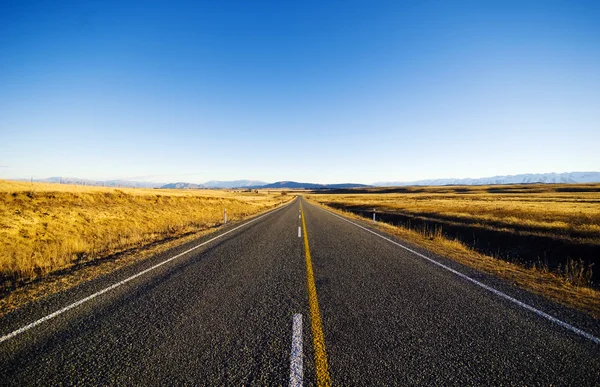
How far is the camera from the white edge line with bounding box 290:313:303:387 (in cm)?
274

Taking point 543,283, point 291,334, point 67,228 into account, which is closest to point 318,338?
point 291,334

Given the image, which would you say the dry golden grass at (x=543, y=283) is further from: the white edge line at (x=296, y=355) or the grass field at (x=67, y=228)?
the grass field at (x=67, y=228)

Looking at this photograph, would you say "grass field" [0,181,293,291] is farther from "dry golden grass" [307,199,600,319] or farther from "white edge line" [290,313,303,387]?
"dry golden grass" [307,199,600,319]

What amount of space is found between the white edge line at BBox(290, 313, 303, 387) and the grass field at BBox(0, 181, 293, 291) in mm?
6710

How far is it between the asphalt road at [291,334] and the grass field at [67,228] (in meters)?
3.33

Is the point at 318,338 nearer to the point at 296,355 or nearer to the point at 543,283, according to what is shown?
the point at 296,355

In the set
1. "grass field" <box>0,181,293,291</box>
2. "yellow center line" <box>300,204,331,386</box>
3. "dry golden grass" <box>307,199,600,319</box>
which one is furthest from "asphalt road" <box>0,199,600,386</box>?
"grass field" <box>0,181,293,291</box>

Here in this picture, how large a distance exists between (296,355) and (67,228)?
616 inches

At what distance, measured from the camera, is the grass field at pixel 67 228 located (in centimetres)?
784

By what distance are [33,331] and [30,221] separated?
1252 centimetres

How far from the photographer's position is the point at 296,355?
10.4 ft

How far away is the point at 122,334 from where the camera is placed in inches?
147

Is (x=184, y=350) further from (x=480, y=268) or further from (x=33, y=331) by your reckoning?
(x=480, y=268)

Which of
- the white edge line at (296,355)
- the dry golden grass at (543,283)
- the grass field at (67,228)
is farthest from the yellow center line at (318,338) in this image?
the grass field at (67,228)
